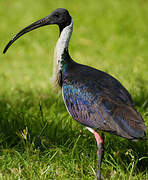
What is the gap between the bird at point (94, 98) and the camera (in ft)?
11.7

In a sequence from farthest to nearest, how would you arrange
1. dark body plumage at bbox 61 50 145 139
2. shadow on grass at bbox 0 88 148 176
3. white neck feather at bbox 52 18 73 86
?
white neck feather at bbox 52 18 73 86 < shadow on grass at bbox 0 88 148 176 < dark body plumage at bbox 61 50 145 139

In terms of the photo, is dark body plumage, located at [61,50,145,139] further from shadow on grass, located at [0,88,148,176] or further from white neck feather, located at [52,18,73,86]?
shadow on grass, located at [0,88,148,176]

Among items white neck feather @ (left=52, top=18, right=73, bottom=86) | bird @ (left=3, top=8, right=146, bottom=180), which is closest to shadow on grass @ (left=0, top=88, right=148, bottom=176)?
bird @ (left=3, top=8, right=146, bottom=180)

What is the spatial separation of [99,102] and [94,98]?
0.08 m

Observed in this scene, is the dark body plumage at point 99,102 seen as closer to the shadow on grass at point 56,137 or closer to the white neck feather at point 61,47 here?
the white neck feather at point 61,47

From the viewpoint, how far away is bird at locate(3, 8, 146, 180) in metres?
3.57

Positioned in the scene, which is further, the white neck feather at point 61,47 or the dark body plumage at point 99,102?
the white neck feather at point 61,47

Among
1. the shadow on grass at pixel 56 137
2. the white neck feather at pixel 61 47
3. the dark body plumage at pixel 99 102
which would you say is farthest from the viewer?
the white neck feather at pixel 61 47

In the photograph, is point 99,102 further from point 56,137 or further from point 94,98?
point 56,137

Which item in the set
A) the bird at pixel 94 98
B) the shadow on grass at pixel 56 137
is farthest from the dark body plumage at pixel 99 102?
the shadow on grass at pixel 56 137

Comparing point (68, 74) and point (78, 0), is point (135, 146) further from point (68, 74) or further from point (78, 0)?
point (78, 0)

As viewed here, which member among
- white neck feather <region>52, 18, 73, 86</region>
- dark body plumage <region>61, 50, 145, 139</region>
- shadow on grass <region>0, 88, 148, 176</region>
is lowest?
shadow on grass <region>0, 88, 148, 176</region>

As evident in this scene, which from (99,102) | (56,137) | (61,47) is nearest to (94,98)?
(99,102)

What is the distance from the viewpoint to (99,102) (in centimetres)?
375
